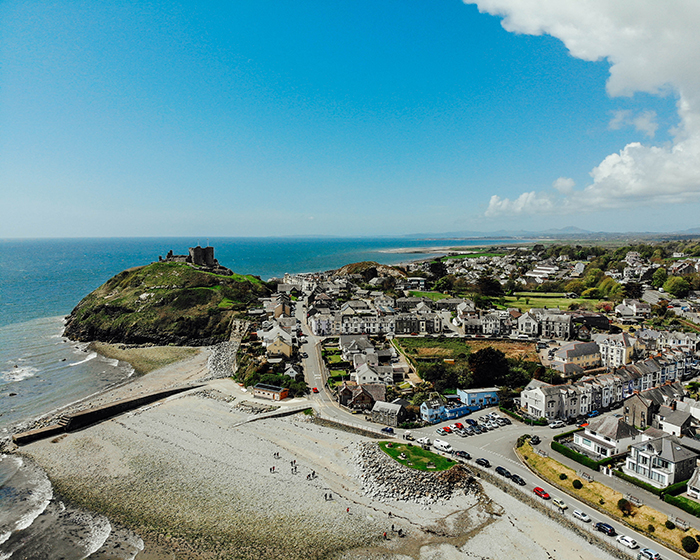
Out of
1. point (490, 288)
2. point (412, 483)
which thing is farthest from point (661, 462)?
point (490, 288)

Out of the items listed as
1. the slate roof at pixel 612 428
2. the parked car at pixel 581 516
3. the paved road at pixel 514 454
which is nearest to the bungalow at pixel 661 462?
the paved road at pixel 514 454

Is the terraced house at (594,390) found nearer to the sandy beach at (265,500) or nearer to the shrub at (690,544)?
the sandy beach at (265,500)

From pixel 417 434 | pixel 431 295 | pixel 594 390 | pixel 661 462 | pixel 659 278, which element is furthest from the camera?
pixel 659 278

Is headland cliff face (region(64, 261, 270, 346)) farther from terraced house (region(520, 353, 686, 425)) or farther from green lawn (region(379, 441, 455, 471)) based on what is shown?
terraced house (region(520, 353, 686, 425))

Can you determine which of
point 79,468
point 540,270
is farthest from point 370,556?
point 540,270

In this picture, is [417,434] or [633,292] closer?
[417,434]

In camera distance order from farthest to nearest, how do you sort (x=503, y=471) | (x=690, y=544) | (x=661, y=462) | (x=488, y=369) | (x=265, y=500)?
(x=488, y=369) < (x=503, y=471) < (x=661, y=462) < (x=265, y=500) < (x=690, y=544)

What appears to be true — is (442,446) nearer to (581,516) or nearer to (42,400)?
(581,516)

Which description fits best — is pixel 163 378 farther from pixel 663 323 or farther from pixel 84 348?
Answer: pixel 663 323
